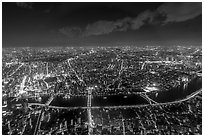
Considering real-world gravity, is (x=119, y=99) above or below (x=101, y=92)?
below

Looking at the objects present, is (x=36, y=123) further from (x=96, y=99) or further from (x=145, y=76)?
(x=145, y=76)


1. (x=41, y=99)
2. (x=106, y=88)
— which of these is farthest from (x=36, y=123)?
(x=106, y=88)

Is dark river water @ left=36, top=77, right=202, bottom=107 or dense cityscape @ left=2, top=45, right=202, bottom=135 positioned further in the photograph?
dark river water @ left=36, top=77, right=202, bottom=107

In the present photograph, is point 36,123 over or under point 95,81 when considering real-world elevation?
under

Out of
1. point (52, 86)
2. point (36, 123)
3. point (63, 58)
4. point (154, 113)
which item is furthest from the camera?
point (63, 58)

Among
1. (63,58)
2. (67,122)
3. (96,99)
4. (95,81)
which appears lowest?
(67,122)

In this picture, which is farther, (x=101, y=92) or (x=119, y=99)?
(x=101, y=92)

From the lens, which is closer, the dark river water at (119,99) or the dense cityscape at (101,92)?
the dense cityscape at (101,92)

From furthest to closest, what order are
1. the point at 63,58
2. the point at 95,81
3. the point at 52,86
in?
the point at 63,58
the point at 95,81
the point at 52,86
